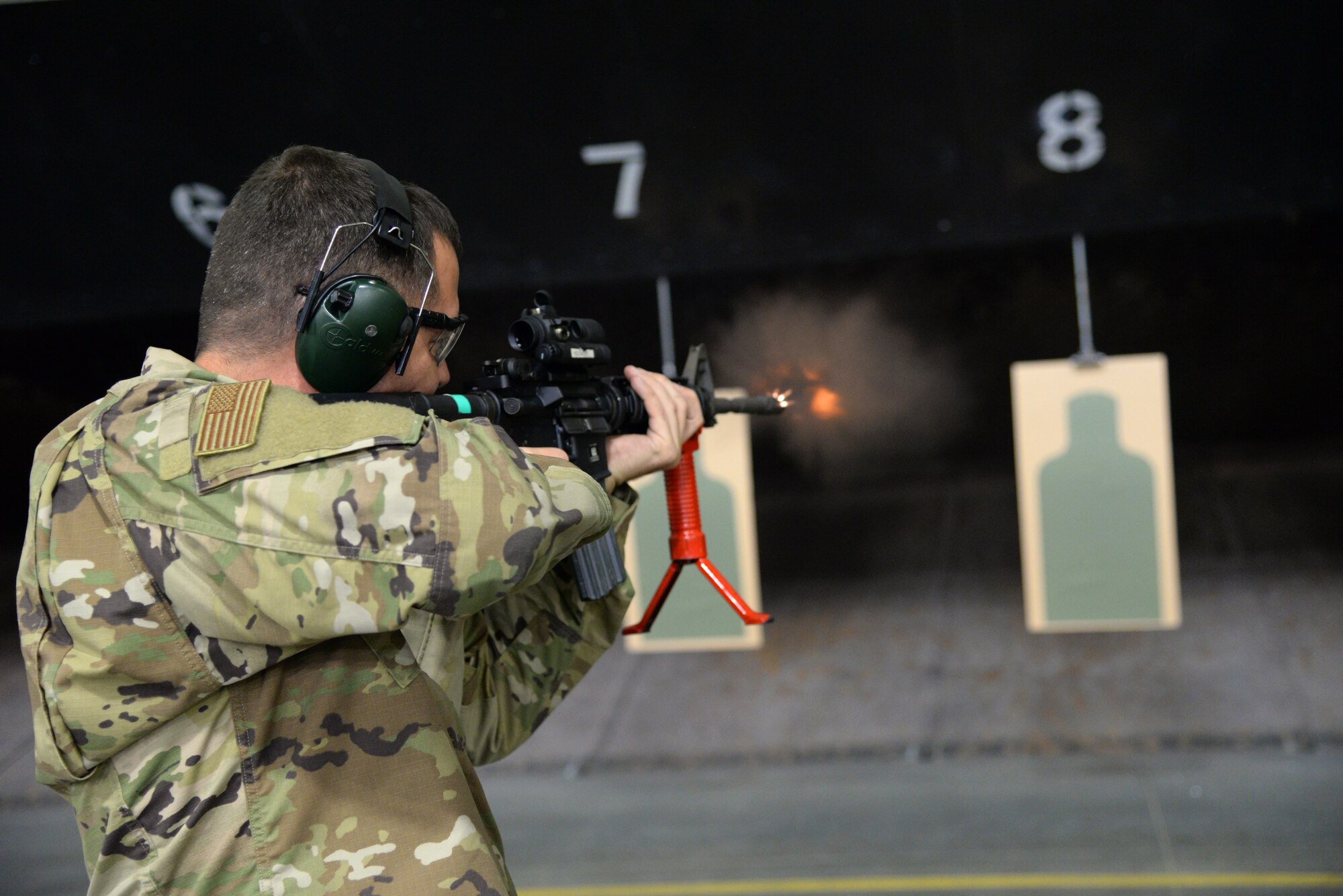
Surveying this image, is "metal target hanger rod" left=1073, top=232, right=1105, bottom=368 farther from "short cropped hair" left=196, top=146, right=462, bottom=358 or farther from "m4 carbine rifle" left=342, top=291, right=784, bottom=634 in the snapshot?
"short cropped hair" left=196, top=146, right=462, bottom=358

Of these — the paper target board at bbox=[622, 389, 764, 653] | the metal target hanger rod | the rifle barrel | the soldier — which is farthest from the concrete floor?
the soldier

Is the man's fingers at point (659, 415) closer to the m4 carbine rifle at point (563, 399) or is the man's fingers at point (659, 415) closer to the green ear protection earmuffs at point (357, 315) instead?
the m4 carbine rifle at point (563, 399)

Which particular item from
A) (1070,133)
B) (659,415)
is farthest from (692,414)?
(1070,133)

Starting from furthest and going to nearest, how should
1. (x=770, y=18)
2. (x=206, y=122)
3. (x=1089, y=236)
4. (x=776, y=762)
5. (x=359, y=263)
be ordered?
(x=1089, y=236)
(x=776, y=762)
(x=206, y=122)
(x=770, y=18)
(x=359, y=263)

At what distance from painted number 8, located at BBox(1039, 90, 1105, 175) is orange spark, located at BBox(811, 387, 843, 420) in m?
0.83

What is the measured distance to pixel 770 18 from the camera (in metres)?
2.45

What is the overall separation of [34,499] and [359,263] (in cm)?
30

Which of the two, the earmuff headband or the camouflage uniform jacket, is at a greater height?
the earmuff headband

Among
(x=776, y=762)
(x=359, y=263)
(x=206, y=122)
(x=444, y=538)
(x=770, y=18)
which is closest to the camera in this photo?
(x=444, y=538)

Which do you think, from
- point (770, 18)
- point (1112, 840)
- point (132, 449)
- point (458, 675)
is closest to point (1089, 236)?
point (770, 18)

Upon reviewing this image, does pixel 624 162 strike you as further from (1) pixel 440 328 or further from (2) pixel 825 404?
(1) pixel 440 328

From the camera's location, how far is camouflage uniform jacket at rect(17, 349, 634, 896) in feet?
2.32

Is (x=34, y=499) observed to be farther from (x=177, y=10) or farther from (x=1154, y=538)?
(x=1154, y=538)

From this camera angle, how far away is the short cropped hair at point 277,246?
851 mm
